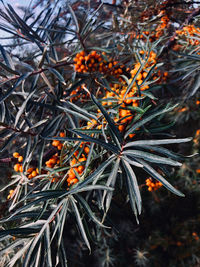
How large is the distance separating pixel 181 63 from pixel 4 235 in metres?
1.30

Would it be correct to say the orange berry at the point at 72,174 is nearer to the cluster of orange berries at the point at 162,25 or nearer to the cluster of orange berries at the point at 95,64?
the cluster of orange berries at the point at 95,64

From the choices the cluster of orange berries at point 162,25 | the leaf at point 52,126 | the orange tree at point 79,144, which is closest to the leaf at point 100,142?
the orange tree at point 79,144

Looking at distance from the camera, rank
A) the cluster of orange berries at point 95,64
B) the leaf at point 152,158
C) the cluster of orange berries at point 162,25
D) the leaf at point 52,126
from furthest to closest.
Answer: the cluster of orange berries at point 162,25 → the cluster of orange berries at point 95,64 → the leaf at point 52,126 → the leaf at point 152,158

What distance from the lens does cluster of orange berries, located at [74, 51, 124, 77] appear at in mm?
1256

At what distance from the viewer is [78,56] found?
126 cm

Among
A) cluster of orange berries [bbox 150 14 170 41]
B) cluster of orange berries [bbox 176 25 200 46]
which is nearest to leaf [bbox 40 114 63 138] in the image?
cluster of orange berries [bbox 176 25 200 46]

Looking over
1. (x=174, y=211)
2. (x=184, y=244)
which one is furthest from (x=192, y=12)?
(x=184, y=244)

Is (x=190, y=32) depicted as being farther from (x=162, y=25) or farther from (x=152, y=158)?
(x=152, y=158)

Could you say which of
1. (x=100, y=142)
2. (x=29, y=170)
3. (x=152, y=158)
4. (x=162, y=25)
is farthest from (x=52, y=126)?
(x=162, y=25)

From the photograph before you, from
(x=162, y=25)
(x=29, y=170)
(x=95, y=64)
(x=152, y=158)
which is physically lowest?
(x=29, y=170)

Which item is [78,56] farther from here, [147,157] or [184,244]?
[184,244]

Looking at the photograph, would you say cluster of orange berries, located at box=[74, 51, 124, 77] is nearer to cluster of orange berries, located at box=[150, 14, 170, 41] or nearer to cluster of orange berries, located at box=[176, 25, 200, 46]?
cluster of orange berries, located at box=[176, 25, 200, 46]

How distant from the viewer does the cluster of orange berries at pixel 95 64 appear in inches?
49.4

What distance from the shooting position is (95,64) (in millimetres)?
1287
